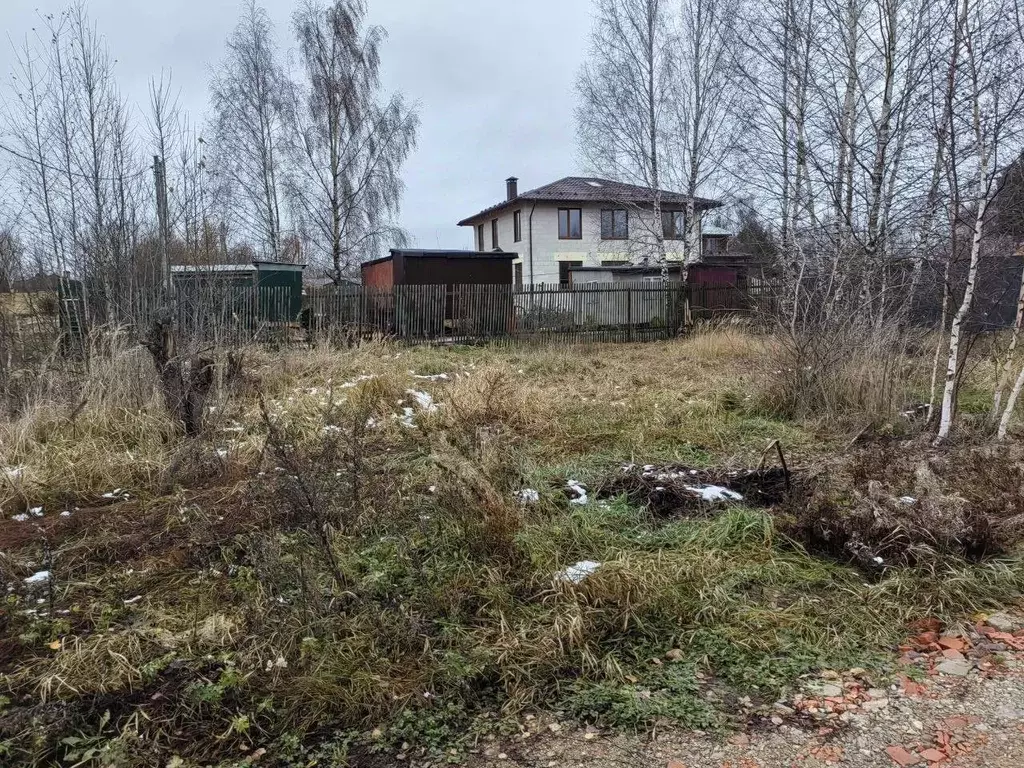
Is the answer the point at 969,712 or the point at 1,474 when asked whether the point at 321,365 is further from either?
the point at 969,712

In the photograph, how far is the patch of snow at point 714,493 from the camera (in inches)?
162

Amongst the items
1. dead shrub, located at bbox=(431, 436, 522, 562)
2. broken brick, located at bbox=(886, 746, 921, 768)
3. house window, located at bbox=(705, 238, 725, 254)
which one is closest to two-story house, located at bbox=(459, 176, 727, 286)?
house window, located at bbox=(705, 238, 725, 254)

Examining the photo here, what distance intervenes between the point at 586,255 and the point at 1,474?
27.1 meters

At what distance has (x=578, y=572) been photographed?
10.2 ft

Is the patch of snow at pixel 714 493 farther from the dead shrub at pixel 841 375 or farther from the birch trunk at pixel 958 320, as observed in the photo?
the dead shrub at pixel 841 375

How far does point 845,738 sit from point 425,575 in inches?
71.8

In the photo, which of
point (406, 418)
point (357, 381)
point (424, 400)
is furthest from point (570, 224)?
point (406, 418)

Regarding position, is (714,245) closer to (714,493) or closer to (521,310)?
(521,310)

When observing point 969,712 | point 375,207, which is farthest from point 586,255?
point 969,712

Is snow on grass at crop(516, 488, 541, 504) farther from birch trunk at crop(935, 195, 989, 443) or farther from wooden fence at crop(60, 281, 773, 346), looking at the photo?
wooden fence at crop(60, 281, 773, 346)

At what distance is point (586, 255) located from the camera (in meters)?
Result: 29.6

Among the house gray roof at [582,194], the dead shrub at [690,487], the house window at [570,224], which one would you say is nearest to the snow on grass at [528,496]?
the dead shrub at [690,487]

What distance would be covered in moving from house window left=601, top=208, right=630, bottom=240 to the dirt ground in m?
28.0

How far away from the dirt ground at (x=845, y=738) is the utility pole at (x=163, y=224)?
666 centimetres
